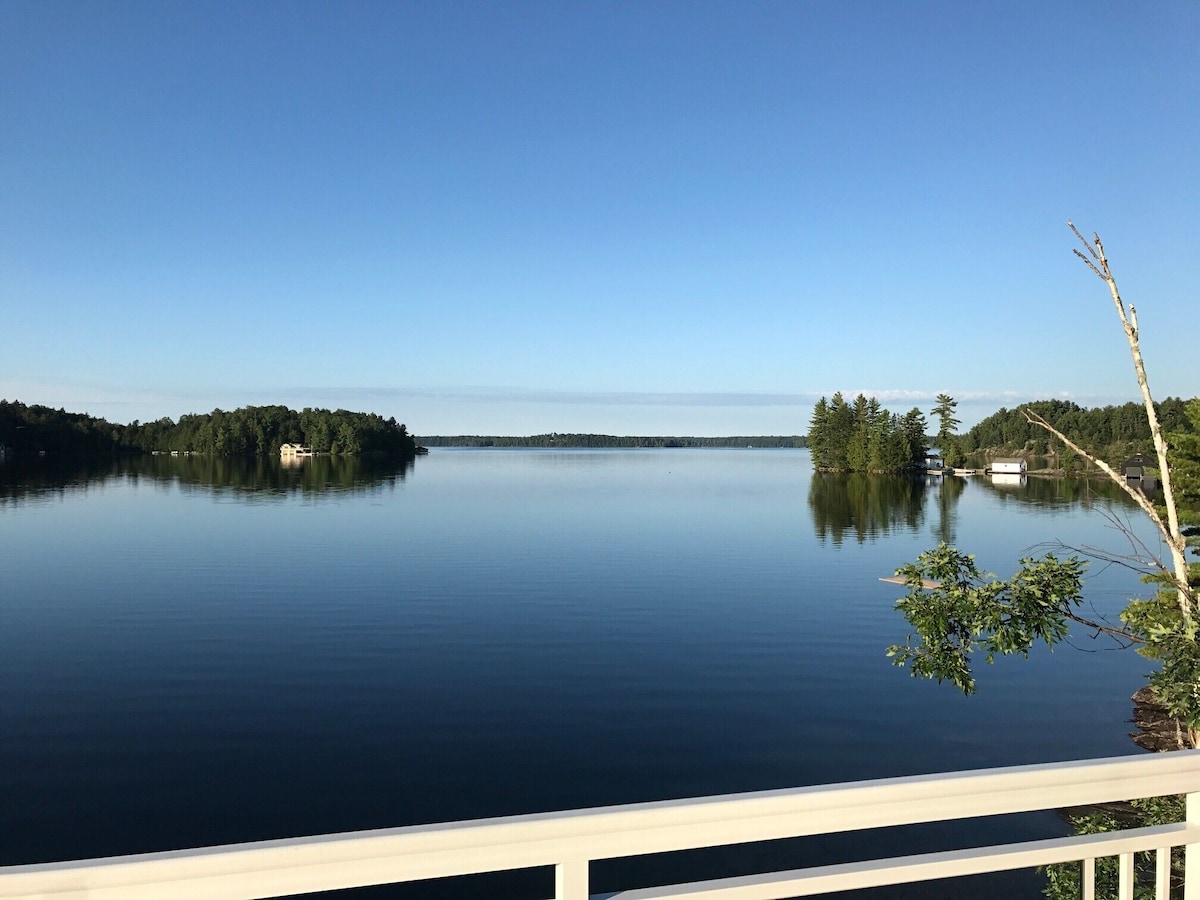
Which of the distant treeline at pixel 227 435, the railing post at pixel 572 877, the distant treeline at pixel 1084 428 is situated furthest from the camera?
the distant treeline at pixel 227 435

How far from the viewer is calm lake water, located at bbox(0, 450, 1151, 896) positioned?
40.9 feet

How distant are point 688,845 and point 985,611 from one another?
17.4 feet

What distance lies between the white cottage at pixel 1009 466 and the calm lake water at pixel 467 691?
105077 mm

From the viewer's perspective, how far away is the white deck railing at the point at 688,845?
1.64 meters

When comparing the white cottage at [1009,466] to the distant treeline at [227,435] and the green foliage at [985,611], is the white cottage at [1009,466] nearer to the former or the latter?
the distant treeline at [227,435]

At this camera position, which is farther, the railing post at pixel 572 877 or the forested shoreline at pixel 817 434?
the forested shoreline at pixel 817 434

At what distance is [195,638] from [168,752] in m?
8.01

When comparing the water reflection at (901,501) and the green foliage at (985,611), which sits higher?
the green foliage at (985,611)

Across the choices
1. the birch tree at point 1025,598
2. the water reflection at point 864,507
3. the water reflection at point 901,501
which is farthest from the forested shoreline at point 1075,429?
the birch tree at point 1025,598

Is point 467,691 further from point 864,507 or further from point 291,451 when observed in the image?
point 291,451

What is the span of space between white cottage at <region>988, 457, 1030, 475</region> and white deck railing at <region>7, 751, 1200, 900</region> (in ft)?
481

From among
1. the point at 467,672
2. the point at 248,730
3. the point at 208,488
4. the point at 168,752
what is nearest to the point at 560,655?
the point at 467,672

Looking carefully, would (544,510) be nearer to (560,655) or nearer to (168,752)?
(560,655)

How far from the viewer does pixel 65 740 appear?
14.8 m
